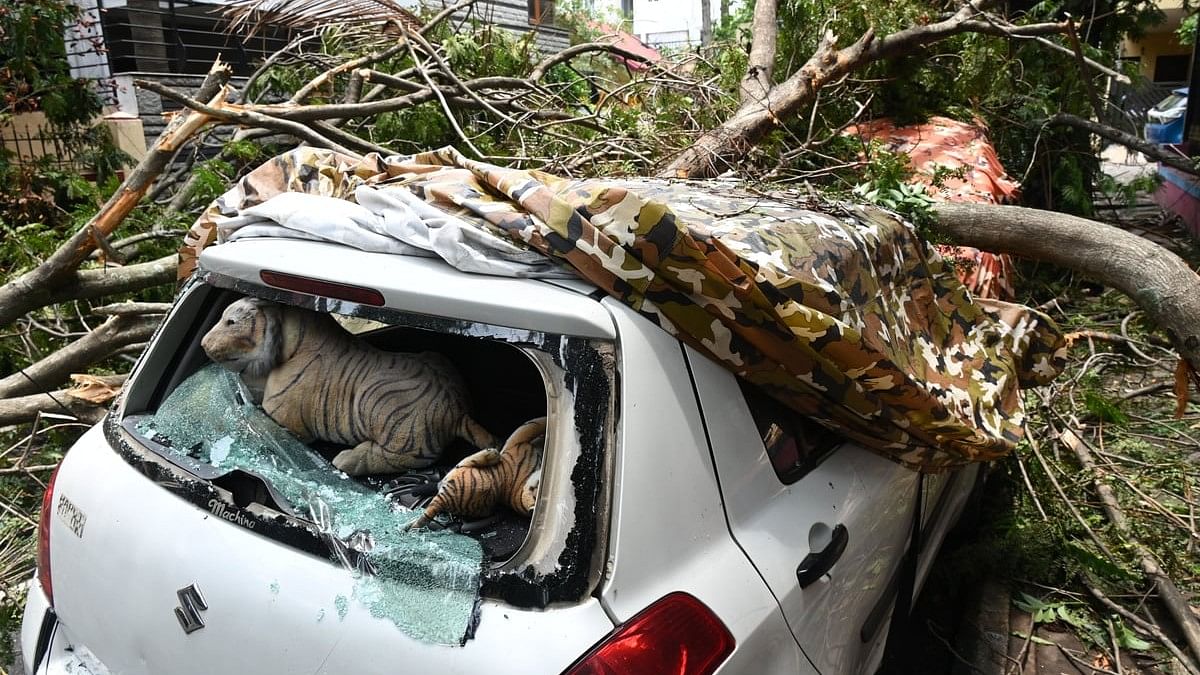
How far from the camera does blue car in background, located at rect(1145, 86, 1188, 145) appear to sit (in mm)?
13172

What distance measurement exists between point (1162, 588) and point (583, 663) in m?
2.89

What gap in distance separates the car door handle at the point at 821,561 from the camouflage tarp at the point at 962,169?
300cm

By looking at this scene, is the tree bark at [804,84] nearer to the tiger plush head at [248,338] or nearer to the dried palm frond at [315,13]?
the dried palm frond at [315,13]

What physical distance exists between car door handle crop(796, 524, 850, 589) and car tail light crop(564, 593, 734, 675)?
1.01 ft

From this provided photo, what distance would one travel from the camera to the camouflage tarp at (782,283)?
1.76 metres

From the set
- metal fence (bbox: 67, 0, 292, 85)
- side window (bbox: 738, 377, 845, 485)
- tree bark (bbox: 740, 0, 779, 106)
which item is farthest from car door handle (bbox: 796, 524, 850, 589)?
metal fence (bbox: 67, 0, 292, 85)

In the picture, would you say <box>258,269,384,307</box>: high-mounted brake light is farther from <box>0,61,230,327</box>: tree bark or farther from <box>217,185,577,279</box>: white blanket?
<box>0,61,230,327</box>: tree bark

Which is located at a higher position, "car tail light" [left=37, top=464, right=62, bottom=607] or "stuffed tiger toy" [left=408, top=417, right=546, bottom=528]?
"stuffed tiger toy" [left=408, top=417, right=546, bottom=528]

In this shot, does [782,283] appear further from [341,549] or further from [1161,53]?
[1161,53]

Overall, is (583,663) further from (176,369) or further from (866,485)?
(176,369)

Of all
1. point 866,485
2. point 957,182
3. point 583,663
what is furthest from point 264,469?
point 957,182

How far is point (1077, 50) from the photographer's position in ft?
17.9

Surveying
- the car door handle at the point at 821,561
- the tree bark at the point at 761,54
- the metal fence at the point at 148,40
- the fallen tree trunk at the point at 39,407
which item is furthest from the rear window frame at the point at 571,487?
the metal fence at the point at 148,40

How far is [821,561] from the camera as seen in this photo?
6.16ft
